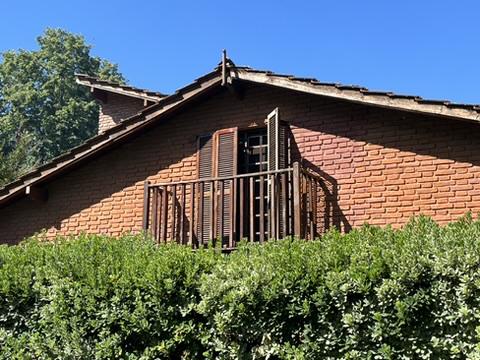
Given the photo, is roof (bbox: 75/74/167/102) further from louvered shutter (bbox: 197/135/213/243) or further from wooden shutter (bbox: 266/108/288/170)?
wooden shutter (bbox: 266/108/288/170)

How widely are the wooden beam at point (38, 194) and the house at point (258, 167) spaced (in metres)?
Answer: 0.02

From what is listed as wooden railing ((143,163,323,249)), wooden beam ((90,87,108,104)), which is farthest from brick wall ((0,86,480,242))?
wooden beam ((90,87,108,104))

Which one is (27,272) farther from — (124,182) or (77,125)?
(77,125)

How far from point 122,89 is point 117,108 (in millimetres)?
879

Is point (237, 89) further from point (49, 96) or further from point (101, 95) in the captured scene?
point (49, 96)

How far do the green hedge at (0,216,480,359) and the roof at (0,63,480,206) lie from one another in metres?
3.24

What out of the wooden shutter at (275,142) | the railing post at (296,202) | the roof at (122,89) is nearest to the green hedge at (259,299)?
the railing post at (296,202)

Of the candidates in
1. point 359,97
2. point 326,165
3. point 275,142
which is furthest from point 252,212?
point 359,97

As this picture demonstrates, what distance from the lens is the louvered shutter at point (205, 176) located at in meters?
9.93

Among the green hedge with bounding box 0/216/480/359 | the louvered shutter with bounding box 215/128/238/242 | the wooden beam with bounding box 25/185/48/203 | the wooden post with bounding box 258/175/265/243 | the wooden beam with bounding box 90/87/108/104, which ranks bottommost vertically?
the green hedge with bounding box 0/216/480/359

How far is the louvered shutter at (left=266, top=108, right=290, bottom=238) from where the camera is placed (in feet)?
29.4

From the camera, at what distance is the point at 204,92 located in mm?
11125

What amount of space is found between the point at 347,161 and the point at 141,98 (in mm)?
6226

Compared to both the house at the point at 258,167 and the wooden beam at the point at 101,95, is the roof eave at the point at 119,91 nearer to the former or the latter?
the wooden beam at the point at 101,95
